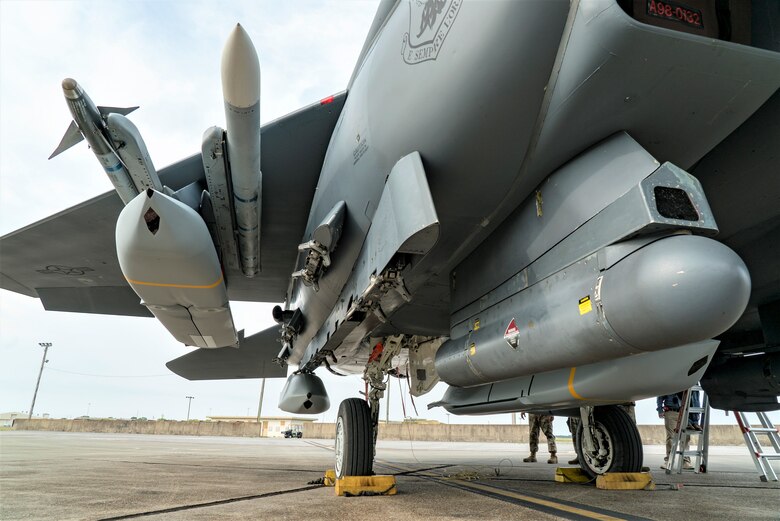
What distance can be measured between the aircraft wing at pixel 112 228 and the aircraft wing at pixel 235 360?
217cm

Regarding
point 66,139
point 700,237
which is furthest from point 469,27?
point 66,139

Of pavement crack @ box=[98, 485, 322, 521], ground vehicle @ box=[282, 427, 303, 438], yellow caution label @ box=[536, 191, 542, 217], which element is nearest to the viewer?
pavement crack @ box=[98, 485, 322, 521]

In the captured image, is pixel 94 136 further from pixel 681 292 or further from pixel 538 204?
pixel 681 292

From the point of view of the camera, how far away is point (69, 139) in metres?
4.69

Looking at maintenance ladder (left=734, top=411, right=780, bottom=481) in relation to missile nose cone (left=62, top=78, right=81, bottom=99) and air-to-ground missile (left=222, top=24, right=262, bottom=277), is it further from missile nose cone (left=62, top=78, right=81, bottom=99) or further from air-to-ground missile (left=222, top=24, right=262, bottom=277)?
missile nose cone (left=62, top=78, right=81, bottom=99)

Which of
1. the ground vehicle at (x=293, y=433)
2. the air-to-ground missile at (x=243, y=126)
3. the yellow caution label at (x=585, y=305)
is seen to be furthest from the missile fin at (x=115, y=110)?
the ground vehicle at (x=293, y=433)

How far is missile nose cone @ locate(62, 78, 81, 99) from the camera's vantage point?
3.82m

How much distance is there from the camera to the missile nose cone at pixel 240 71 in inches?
134

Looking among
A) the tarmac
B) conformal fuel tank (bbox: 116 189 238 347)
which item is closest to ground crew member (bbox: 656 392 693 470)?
the tarmac

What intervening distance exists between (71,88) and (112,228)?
7.42 ft

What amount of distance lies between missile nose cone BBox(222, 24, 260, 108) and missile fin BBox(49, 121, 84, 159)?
1.93 metres

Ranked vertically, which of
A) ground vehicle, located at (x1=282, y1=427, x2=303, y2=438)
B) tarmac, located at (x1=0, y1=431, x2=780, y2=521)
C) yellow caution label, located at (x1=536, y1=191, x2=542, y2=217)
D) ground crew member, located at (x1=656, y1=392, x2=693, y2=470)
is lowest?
ground vehicle, located at (x1=282, y1=427, x2=303, y2=438)

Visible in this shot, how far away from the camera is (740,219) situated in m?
3.68

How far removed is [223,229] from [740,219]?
16.2 ft
